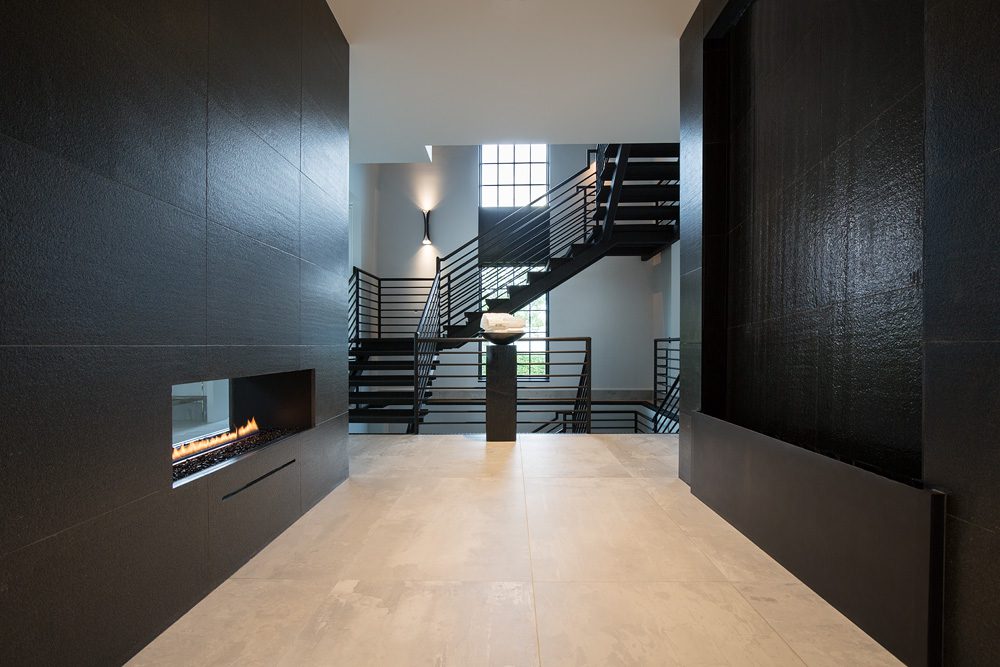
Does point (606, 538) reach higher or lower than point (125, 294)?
lower

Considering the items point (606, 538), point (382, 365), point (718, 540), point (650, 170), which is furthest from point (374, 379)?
point (718, 540)

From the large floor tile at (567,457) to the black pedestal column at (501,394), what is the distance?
0.62 ft

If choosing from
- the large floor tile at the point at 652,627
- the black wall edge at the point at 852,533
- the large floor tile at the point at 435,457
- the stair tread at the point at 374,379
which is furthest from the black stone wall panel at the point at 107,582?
the stair tread at the point at 374,379

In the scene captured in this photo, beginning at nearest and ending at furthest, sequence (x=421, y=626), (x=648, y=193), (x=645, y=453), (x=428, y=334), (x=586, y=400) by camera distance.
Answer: (x=421, y=626), (x=645, y=453), (x=586, y=400), (x=648, y=193), (x=428, y=334)

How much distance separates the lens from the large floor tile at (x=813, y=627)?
134cm

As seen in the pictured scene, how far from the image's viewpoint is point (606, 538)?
2158 mm

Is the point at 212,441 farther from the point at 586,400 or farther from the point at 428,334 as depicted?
the point at 428,334

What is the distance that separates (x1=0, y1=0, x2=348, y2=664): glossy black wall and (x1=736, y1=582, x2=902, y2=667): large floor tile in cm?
179

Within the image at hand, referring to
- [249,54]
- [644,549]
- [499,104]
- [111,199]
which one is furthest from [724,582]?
[499,104]

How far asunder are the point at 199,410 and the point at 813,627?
286cm

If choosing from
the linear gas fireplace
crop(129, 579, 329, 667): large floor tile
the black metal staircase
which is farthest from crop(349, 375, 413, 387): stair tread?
crop(129, 579, 329, 667): large floor tile

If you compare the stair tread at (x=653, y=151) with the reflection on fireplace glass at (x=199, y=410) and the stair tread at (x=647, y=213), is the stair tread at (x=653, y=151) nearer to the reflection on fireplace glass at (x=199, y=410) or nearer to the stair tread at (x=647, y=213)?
the stair tread at (x=647, y=213)

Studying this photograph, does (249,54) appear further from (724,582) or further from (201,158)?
(724,582)

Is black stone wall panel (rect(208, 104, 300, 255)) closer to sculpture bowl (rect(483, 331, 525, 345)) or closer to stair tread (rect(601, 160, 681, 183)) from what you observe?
sculpture bowl (rect(483, 331, 525, 345))
